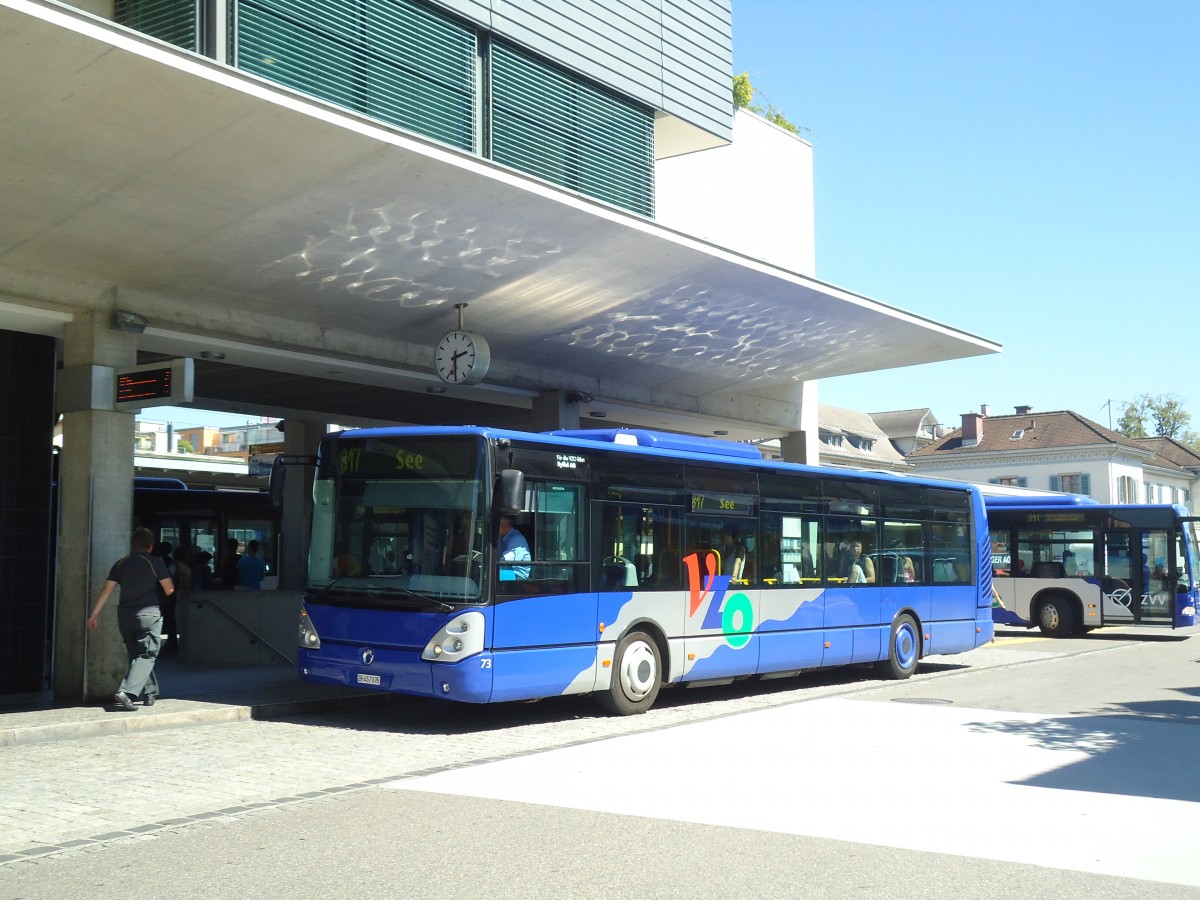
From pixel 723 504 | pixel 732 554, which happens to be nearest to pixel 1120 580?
pixel 732 554

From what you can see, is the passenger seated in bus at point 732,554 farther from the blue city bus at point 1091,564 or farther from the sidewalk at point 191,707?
the blue city bus at point 1091,564

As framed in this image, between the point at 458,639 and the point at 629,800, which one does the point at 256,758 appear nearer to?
the point at 458,639

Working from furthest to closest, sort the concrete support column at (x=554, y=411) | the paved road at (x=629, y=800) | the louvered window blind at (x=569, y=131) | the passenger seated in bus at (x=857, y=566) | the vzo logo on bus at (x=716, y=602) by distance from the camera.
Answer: the concrete support column at (x=554, y=411), the passenger seated in bus at (x=857, y=566), the louvered window blind at (x=569, y=131), the vzo logo on bus at (x=716, y=602), the paved road at (x=629, y=800)

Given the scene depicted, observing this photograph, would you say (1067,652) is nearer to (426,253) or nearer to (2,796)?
(426,253)

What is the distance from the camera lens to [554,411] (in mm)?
19906

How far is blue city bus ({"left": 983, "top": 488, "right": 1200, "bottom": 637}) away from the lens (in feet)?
83.5

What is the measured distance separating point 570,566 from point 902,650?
7088mm

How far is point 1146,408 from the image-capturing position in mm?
98500

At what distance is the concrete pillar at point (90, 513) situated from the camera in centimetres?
1281

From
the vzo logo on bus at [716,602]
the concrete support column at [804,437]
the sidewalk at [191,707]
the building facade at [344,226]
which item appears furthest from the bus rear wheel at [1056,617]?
the sidewalk at [191,707]

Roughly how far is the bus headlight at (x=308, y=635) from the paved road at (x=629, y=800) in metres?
0.79

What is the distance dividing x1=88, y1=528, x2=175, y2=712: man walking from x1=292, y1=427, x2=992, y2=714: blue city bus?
5.18 ft

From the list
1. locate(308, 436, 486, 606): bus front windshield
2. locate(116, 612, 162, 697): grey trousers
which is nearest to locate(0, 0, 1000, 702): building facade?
locate(116, 612, 162, 697): grey trousers

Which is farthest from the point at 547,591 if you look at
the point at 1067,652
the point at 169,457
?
the point at 169,457
